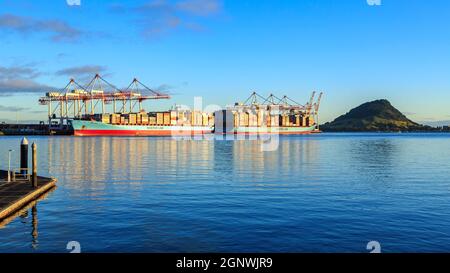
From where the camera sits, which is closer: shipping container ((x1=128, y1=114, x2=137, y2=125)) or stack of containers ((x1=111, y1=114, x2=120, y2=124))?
stack of containers ((x1=111, y1=114, x2=120, y2=124))

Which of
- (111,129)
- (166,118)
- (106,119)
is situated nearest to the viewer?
(111,129)

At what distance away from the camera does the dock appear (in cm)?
1711

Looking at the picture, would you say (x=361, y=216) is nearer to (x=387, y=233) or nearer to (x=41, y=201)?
(x=387, y=233)

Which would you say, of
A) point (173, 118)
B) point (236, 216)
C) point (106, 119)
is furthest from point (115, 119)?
point (236, 216)

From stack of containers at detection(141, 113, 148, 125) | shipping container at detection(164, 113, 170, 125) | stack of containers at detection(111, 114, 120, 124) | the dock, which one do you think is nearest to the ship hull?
stack of containers at detection(141, 113, 148, 125)

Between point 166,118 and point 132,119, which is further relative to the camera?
point 166,118

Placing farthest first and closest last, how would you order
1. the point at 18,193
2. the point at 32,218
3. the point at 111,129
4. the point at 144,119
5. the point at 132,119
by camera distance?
the point at 144,119 → the point at 132,119 → the point at 111,129 → the point at 18,193 → the point at 32,218

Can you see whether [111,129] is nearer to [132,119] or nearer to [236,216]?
[132,119]

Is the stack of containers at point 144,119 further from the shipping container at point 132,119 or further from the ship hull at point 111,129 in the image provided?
the shipping container at point 132,119

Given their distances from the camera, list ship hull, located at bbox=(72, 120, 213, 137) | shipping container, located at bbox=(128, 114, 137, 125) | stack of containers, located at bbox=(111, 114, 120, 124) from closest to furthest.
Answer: ship hull, located at bbox=(72, 120, 213, 137)
stack of containers, located at bbox=(111, 114, 120, 124)
shipping container, located at bbox=(128, 114, 137, 125)

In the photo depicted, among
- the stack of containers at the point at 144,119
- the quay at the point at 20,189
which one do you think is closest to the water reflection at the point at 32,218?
the quay at the point at 20,189

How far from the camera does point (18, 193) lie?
2025 cm

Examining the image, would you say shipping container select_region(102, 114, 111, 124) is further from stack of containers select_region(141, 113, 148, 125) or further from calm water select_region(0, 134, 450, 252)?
calm water select_region(0, 134, 450, 252)
